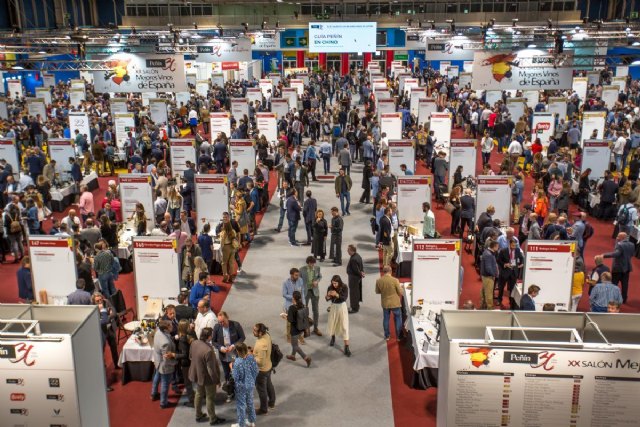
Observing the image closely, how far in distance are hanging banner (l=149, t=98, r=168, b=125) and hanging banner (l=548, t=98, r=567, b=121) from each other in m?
15.5

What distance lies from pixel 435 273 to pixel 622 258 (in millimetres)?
3840

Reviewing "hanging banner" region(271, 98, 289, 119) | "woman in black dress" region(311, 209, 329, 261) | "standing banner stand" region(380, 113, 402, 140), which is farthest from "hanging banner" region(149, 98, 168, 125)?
"woman in black dress" region(311, 209, 329, 261)

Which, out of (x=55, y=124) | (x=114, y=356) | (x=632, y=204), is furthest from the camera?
(x=55, y=124)

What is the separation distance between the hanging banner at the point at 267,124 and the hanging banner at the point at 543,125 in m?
9.10

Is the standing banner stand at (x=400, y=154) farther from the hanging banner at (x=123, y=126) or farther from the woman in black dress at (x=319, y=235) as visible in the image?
the hanging banner at (x=123, y=126)

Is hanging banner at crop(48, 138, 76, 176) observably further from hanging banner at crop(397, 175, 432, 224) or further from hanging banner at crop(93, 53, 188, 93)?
hanging banner at crop(397, 175, 432, 224)

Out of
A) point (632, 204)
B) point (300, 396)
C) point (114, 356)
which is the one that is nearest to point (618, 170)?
point (632, 204)

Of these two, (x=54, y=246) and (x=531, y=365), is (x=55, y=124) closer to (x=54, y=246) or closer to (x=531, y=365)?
(x=54, y=246)

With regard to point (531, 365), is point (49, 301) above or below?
below

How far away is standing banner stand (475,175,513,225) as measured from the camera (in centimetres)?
1468

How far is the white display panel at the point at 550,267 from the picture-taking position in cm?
1052

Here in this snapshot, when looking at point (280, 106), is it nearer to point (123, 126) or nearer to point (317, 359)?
point (123, 126)

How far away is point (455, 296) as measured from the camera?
34.3ft

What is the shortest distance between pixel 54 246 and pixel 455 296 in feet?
22.1
